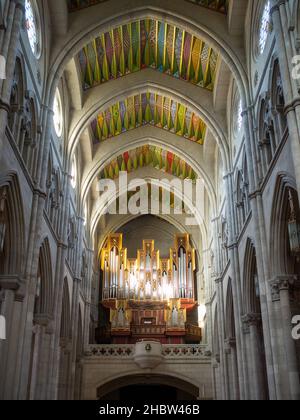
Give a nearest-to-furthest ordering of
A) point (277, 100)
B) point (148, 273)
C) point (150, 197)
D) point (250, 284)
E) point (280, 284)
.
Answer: point (280, 284) < point (277, 100) < point (250, 284) < point (148, 273) < point (150, 197)

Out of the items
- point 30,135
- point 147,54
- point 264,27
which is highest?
point 147,54

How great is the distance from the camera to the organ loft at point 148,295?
27.9m

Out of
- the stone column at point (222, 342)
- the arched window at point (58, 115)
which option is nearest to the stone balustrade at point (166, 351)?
the stone column at point (222, 342)

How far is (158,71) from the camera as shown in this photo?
2255 cm

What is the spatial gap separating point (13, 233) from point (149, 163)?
54.7 ft

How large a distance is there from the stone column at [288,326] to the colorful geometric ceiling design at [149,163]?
50.4 ft

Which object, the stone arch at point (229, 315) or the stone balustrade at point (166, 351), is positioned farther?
the stone balustrade at point (166, 351)

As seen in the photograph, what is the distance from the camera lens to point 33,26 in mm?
16312

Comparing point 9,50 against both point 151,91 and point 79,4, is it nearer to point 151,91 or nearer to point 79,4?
point 79,4

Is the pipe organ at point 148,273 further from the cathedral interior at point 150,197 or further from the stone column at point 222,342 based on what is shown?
the stone column at point 222,342

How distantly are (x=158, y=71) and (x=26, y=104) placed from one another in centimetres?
916

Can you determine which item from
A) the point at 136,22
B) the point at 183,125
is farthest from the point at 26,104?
the point at 183,125

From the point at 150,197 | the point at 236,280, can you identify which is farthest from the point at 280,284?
the point at 150,197

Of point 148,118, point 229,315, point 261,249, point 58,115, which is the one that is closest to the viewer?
point 261,249
